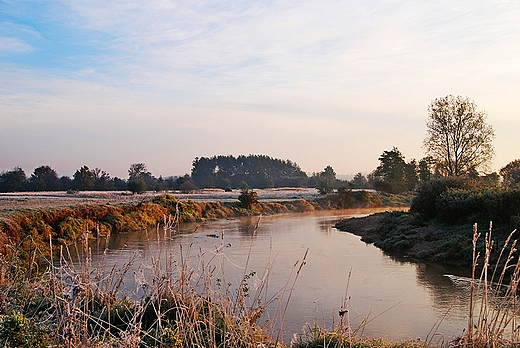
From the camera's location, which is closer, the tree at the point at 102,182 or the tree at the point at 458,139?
the tree at the point at 458,139

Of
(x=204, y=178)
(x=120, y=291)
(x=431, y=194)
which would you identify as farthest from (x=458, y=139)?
(x=204, y=178)

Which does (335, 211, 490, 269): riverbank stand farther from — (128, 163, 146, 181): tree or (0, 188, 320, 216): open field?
(128, 163, 146, 181): tree

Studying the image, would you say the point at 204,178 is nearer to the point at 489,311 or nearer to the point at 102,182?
the point at 102,182

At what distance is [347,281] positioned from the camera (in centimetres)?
1116

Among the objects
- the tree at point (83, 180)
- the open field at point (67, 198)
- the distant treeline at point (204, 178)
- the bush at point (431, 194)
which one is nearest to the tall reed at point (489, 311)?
the bush at point (431, 194)

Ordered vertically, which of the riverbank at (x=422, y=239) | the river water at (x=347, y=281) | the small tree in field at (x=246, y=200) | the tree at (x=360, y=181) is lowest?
the river water at (x=347, y=281)

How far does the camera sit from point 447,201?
57.4ft

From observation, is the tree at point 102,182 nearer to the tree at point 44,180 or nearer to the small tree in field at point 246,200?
the tree at point 44,180

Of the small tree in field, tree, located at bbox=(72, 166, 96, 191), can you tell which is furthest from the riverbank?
tree, located at bbox=(72, 166, 96, 191)

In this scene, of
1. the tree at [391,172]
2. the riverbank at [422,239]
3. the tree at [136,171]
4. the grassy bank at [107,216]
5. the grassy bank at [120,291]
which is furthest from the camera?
the tree at [136,171]

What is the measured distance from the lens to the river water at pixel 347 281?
25.5 feet

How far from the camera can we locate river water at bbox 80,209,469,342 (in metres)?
7.77

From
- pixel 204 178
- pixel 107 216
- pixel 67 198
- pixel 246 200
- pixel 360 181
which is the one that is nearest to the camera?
pixel 107 216

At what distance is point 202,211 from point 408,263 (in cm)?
2179
